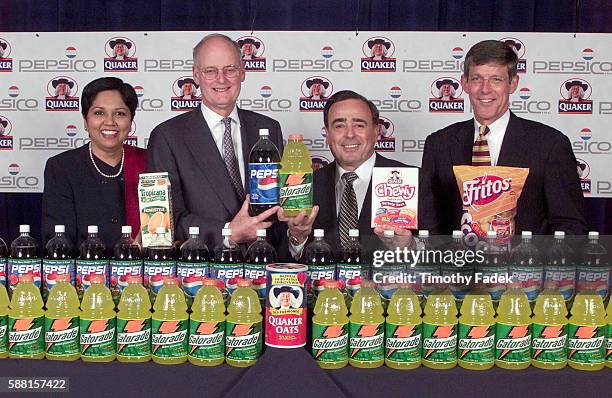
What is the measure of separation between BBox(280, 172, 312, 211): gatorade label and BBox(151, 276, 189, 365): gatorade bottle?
1.75 ft

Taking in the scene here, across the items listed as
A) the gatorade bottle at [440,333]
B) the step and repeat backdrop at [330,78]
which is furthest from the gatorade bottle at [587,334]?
the step and repeat backdrop at [330,78]

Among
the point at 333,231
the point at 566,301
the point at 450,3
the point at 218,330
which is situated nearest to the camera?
the point at 218,330

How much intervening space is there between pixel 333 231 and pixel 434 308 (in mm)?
1083

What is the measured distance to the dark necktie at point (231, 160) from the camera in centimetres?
299

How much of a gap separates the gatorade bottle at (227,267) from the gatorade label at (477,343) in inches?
28.4

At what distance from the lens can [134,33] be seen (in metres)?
4.36

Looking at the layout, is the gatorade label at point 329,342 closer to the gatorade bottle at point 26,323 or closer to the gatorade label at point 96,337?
the gatorade label at point 96,337

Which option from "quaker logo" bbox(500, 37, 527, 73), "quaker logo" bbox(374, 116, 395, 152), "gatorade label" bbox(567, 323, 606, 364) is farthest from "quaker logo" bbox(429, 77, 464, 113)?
"gatorade label" bbox(567, 323, 606, 364)

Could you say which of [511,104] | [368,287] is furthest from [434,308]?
[511,104]

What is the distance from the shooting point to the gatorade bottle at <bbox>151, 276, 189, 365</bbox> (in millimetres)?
1911

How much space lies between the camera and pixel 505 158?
3.01 meters

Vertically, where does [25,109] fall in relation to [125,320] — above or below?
above

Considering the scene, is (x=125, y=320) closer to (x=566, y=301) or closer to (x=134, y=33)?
(x=566, y=301)

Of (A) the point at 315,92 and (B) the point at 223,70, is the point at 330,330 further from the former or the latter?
(A) the point at 315,92
